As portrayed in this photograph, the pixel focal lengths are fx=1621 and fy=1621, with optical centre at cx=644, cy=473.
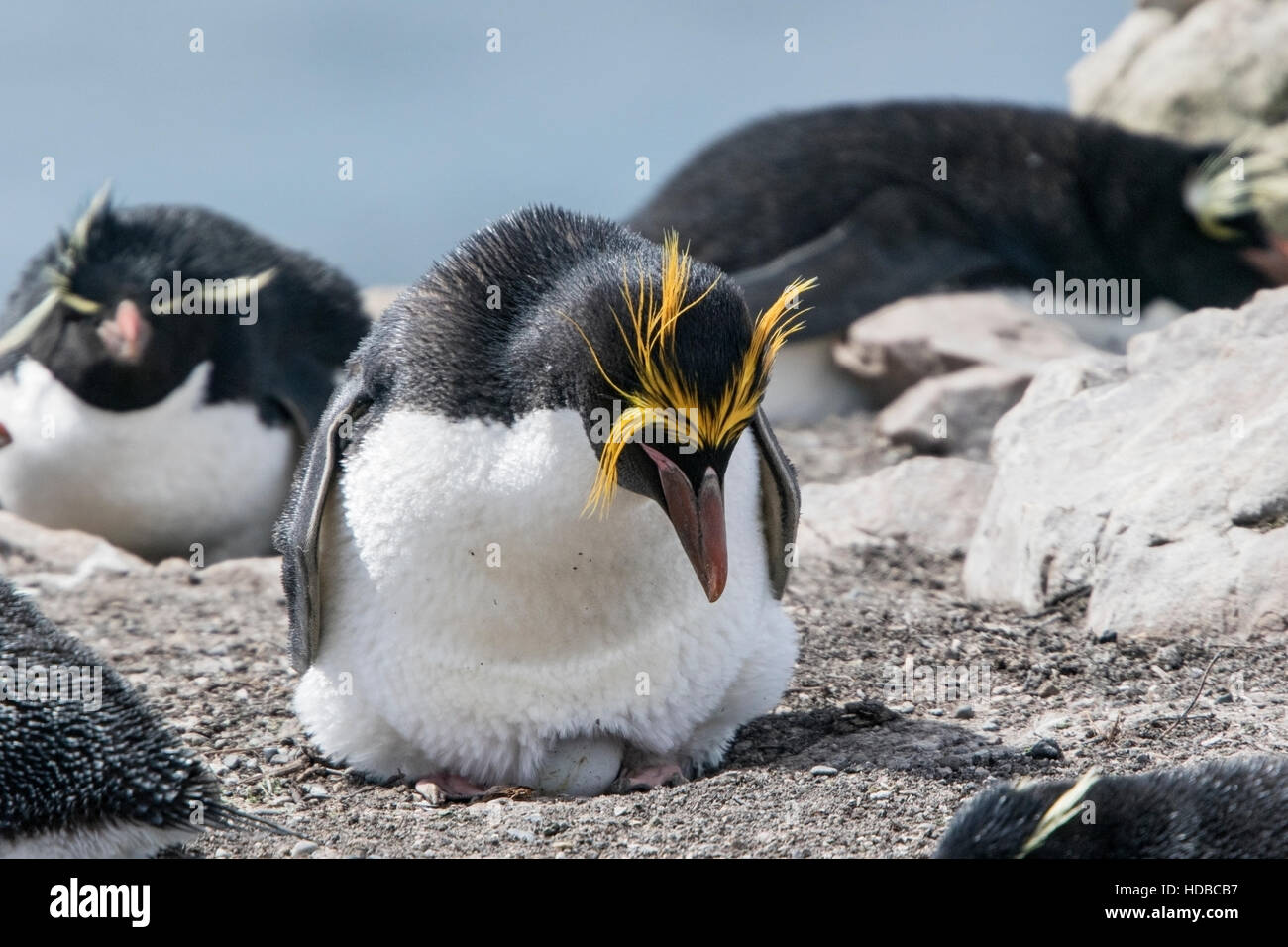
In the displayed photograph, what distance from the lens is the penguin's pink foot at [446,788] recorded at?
3.39m

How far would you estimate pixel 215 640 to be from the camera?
480 cm

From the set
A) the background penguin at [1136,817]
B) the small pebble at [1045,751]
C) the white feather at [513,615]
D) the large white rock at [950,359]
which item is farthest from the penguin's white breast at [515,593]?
the large white rock at [950,359]

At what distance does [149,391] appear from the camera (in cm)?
644

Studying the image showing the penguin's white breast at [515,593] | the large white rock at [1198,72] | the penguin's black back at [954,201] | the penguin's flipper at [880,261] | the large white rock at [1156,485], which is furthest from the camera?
the large white rock at [1198,72]

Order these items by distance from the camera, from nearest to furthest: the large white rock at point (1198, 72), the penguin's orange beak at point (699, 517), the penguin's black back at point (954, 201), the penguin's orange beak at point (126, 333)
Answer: the penguin's orange beak at point (699, 517) < the penguin's orange beak at point (126, 333) < the penguin's black back at point (954, 201) < the large white rock at point (1198, 72)

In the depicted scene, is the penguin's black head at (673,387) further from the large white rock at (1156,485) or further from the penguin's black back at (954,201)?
the penguin's black back at (954,201)

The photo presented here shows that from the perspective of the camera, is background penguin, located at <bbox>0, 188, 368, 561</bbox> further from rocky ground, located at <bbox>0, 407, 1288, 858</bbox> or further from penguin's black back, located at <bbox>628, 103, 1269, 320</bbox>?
penguin's black back, located at <bbox>628, 103, 1269, 320</bbox>

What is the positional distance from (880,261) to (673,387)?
20.3 ft

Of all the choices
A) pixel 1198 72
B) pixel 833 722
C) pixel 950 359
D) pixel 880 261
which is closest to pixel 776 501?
pixel 833 722

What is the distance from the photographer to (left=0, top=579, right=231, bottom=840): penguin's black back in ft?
9.23

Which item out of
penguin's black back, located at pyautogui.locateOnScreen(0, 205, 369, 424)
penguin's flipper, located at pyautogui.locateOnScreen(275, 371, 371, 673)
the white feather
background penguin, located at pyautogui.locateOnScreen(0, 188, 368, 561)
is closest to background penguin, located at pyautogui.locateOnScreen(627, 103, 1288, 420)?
penguin's black back, located at pyautogui.locateOnScreen(0, 205, 369, 424)

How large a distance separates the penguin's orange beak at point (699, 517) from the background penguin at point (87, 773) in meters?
0.97

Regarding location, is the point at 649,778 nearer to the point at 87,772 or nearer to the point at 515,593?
the point at 515,593

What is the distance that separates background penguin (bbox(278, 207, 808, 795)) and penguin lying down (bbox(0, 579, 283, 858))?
0.48 meters
